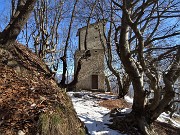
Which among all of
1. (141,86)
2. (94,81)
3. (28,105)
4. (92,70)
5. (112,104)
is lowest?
(112,104)

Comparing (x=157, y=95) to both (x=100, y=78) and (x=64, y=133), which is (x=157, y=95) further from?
(x=100, y=78)

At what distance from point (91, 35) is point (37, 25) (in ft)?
24.1

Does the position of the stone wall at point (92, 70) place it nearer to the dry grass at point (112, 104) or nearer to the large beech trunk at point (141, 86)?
the dry grass at point (112, 104)

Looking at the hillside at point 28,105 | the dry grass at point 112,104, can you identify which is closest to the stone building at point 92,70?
the dry grass at point 112,104

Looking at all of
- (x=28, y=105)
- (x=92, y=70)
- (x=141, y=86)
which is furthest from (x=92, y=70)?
(x=28, y=105)

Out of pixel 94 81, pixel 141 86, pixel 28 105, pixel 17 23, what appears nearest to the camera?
pixel 28 105

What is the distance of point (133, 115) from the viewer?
8461 millimetres

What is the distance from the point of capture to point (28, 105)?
4504 mm

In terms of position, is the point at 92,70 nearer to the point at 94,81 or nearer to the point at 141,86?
the point at 94,81

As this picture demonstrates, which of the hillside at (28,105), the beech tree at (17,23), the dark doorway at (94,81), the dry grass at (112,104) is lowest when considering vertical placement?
the dry grass at (112,104)

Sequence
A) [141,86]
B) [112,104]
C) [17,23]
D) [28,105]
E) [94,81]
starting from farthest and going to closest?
[94,81], [112,104], [141,86], [17,23], [28,105]

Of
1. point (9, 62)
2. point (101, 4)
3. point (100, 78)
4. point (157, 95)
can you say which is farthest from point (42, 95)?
point (100, 78)

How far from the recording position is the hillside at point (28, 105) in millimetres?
4051

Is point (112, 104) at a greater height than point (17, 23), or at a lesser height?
A: lesser
